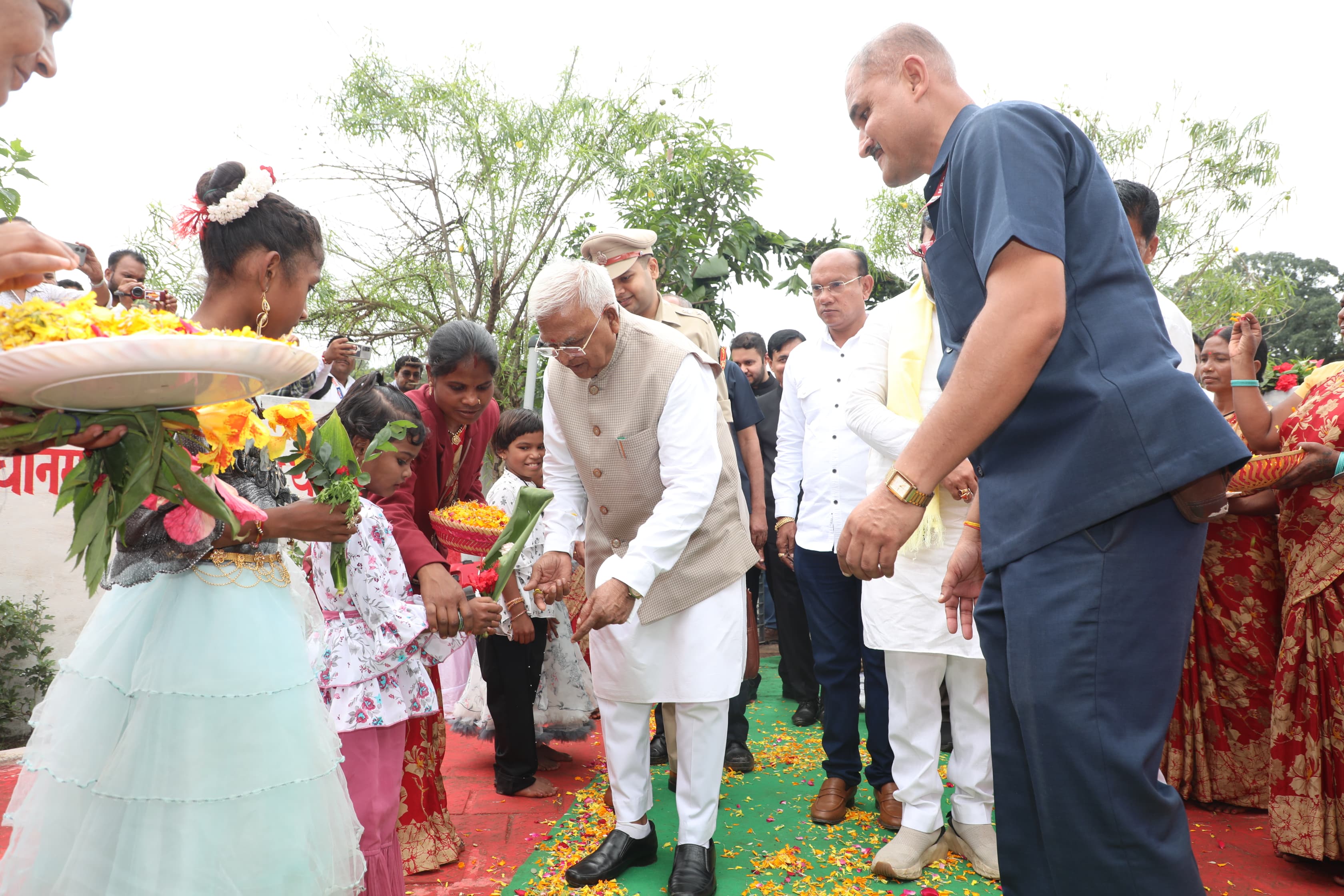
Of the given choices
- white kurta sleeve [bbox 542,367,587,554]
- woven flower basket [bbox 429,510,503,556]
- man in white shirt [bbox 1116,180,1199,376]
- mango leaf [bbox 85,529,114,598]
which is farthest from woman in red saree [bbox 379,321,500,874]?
man in white shirt [bbox 1116,180,1199,376]

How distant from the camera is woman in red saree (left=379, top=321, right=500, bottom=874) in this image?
2.98 meters

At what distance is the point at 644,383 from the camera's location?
3.17 m

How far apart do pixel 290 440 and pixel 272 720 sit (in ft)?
2.39

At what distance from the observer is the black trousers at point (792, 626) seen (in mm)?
5680

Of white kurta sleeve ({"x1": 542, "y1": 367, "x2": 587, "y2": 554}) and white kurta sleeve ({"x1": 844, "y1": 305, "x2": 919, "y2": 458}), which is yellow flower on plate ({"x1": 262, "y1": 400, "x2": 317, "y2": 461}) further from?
white kurta sleeve ({"x1": 844, "y1": 305, "x2": 919, "y2": 458})

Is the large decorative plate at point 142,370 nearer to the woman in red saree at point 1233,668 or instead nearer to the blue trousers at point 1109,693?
the blue trousers at point 1109,693

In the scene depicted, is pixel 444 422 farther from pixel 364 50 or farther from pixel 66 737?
pixel 364 50

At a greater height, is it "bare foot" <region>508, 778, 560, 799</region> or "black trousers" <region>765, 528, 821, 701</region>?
"black trousers" <region>765, 528, 821, 701</region>

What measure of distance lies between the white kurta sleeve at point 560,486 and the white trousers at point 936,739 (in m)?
1.35

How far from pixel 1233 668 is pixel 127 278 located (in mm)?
6197

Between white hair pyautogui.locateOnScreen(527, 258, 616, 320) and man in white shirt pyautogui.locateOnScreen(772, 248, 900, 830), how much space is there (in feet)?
3.58

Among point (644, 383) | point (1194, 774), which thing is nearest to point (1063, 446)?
point (644, 383)

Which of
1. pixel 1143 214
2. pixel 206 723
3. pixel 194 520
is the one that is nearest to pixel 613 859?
pixel 206 723

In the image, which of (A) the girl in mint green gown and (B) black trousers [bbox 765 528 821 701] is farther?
(B) black trousers [bbox 765 528 821 701]
